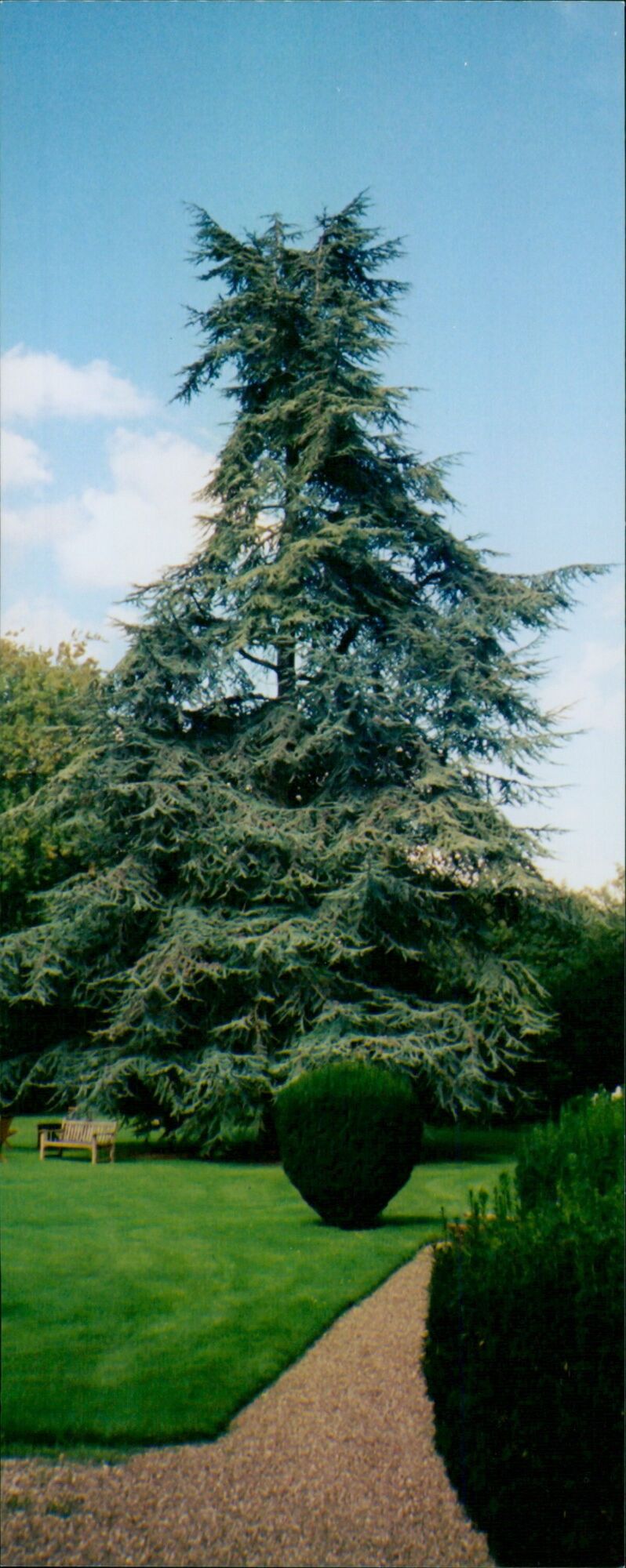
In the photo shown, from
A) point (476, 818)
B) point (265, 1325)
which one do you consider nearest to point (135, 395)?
point (265, 1325)

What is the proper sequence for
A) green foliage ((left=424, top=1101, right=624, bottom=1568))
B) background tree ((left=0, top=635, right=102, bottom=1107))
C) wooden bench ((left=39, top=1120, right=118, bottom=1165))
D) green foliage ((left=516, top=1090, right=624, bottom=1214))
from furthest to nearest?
wooden bench ((left=39, top=1120, right=118, bottom=1165))
background tree ((left=0, top=635, right=102, bottom=1107))
green foliage ((left=516, top=1090, right=624, bottom=1214))
green foliage ((left=424, top=1101, right=624, bottom=1568))

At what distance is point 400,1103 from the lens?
32.8 feet

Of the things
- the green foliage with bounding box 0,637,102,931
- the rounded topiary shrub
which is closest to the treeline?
the green foliage with bounding box 0,637,102,931

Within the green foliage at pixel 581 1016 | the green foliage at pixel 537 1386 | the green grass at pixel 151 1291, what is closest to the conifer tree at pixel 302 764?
the green foliage at pixel 581 1016

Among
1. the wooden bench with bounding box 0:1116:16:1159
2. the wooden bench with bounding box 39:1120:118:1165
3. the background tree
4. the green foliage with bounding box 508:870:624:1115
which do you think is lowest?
the wooden bench with bounding box 39:1120:118:1165

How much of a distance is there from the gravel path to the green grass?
268 mm

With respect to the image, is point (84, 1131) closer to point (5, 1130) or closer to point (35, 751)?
point (5, 1130)

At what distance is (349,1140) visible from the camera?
32.6 feet

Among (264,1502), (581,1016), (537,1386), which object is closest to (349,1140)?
(264,1502)

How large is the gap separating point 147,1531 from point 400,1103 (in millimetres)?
5593

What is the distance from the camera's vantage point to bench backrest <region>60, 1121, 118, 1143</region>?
11.0m

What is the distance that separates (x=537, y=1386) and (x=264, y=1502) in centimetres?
148

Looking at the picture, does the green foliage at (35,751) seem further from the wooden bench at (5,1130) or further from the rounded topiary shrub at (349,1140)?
the rounded topiary shrub at (349,1140)

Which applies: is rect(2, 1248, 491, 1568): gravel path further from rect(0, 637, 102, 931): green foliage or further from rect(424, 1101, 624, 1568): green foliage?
rect(0, 637, 102, 931): green foliage
